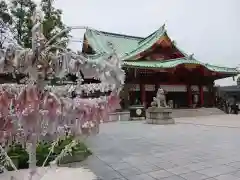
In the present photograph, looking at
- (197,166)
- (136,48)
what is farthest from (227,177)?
(136,48)

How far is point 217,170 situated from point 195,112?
18.3 m

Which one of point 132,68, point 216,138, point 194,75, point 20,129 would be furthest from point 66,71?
point 194,75

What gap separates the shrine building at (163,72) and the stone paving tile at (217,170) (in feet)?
50.1

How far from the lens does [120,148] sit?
877 cm

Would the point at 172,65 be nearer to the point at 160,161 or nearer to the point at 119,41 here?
the point at 119,41

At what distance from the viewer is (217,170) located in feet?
19.2

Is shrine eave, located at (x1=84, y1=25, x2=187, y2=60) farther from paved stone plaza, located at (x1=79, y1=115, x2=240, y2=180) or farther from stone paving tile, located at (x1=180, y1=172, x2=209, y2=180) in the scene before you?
stone paving tile, located at (x1=180, y1=172, x2=209, y2=180)

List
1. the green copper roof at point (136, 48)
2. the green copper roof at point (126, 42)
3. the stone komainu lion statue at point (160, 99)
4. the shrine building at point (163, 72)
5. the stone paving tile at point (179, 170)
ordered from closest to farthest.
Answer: the stone paving tile at point (179, 170), the stone komainu lion statue at point (160, 99), the green copper roof at point (136, 48), the shrine building at point (163, 72), the green copper roof at point (126, 42)

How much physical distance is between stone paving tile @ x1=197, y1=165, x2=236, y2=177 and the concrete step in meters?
16.2

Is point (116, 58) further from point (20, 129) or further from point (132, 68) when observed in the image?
point (132, 68)

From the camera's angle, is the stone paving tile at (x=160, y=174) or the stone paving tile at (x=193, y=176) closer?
the stone paving tile at (x=193, y=176)

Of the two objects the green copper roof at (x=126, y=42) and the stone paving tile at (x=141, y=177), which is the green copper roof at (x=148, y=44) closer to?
the green copper roof at (x=126, y=42)

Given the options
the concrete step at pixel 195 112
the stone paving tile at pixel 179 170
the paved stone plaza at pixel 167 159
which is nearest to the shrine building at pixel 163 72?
the concrete step at pixel 195 112

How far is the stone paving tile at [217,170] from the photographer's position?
18.4ft
